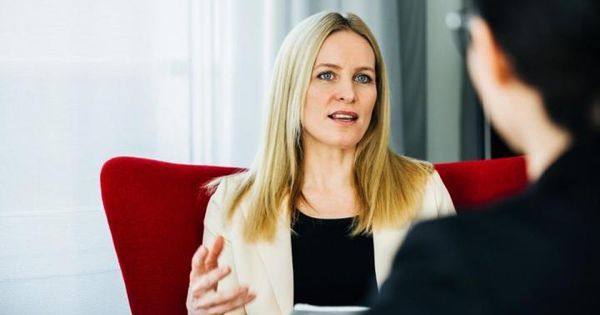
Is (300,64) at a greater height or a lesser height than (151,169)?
greater

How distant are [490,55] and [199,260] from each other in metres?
0.68

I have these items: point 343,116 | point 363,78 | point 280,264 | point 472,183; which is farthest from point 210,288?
point 472,183

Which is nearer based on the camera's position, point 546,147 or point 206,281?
point 546,147

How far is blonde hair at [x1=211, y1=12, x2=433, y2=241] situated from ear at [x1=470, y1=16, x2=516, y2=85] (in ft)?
3.53

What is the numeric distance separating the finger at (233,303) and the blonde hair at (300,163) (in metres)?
0.45

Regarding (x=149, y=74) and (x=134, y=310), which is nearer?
(x=134, y=310)

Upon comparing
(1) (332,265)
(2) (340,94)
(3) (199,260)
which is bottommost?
(1) (332,265)

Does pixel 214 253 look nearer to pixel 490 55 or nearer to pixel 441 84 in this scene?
pixel 490 55

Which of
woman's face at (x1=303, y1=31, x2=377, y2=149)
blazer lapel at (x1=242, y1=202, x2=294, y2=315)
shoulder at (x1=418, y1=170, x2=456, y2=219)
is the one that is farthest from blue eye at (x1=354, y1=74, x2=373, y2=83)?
blazer lapel at (x1=242, y1=202, x2=294, y2=315)

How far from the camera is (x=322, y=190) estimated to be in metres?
1.74

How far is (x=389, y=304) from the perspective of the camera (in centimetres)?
52

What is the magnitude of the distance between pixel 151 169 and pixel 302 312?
28.5 inches

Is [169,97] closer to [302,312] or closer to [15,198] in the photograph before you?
[15,198]

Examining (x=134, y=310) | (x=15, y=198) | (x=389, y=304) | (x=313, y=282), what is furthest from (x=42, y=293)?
(x=389, y=304)
